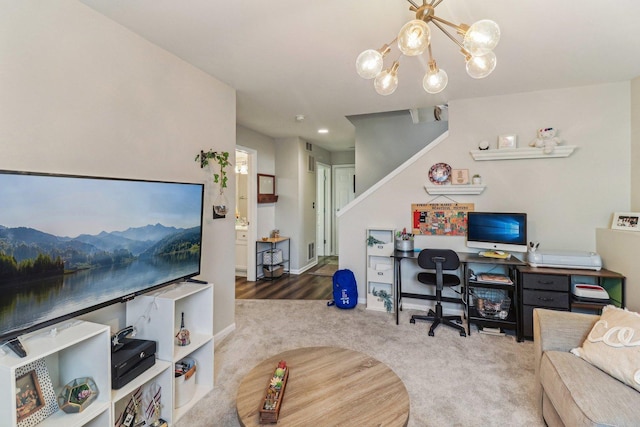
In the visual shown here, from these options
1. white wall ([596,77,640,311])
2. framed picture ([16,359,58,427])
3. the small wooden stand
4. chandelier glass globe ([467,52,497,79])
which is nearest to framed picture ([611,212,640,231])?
white wall ([596,77,640,311])

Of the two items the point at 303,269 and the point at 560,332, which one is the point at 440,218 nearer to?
the point at 560,332

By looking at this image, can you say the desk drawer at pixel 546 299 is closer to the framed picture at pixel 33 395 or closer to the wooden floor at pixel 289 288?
the wooden floor at pixel 289 288

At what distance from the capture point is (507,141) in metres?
3.26

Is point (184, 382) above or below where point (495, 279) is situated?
below

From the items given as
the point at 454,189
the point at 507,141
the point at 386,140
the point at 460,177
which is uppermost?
the point at 386,140

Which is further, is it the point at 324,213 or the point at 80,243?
the point at 324,213

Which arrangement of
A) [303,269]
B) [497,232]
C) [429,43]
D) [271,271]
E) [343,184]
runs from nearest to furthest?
[429,43]
[497,232]
[271,271]
[303,269]
[343,184]

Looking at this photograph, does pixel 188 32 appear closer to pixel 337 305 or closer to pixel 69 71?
pixel 69 71

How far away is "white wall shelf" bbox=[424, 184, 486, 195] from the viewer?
339cm

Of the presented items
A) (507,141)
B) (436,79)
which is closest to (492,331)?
(507,141)

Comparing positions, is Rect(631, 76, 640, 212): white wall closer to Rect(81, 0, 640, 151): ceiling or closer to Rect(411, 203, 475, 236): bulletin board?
Rect(81, 0, 640, 151): ceiling

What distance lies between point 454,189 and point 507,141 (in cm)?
72

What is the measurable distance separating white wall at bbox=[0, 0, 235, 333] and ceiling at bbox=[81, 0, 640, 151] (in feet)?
0.55

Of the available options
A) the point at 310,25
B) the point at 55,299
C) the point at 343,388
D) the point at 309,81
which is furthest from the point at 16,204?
the point at 309,81
